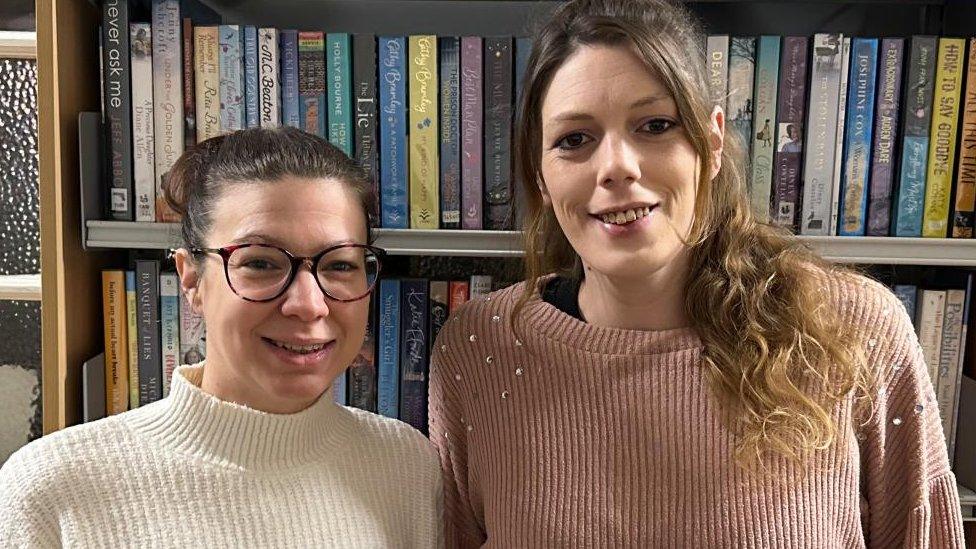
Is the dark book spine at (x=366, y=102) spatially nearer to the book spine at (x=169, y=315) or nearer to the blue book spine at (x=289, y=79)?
the blue book spine at (x=289, y=79)

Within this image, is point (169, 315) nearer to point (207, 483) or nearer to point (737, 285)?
point (207, 483)

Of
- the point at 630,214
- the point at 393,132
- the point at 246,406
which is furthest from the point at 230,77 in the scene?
the point at 630,214

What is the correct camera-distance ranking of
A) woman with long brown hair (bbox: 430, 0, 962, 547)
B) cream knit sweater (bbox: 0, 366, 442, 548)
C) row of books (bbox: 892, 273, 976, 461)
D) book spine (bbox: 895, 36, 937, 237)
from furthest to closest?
1. row of books (bbox: 892, 273, 976, 461)
2. book spine (bbox: 895, 36, 937, 237)
3. woman with long brown hair (bbox: 430, 0, 962, 547)
4. cream knit sweater (bbox: 0, 366, 442, 548)

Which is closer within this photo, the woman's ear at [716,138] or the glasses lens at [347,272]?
the glasses lens at [347,272]

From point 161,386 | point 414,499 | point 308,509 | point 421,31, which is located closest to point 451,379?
point 414,499

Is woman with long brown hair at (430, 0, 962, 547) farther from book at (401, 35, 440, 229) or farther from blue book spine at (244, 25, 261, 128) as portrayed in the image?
blue book spine at (244, 25, 261, 128)

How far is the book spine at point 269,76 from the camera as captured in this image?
53.5 inches

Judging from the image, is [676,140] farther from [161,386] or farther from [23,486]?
[161,386]

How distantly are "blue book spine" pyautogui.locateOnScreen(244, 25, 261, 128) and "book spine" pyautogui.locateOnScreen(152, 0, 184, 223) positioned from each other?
11 centimetres

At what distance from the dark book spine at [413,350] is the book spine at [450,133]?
0.49 ft

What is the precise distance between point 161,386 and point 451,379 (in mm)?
619

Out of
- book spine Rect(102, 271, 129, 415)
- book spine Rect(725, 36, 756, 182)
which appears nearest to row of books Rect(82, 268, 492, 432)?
book spine Rect(102, 271, 129, 415)

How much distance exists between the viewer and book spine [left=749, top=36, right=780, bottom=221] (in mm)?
1344

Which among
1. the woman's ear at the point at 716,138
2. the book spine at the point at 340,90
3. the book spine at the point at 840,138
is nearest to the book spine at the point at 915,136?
the book spine at the point at 840,138
